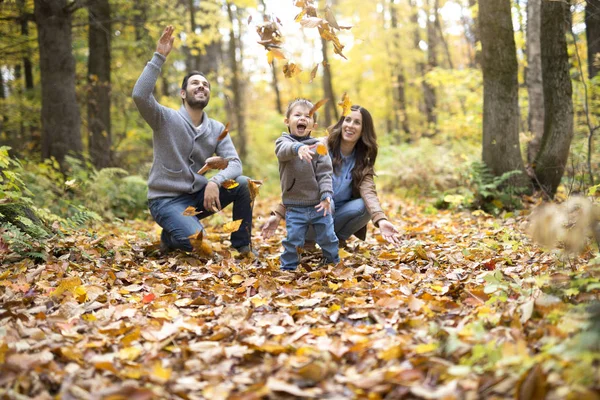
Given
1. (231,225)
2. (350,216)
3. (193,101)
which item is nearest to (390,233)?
(350,216)

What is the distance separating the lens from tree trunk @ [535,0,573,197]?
19.3 feet

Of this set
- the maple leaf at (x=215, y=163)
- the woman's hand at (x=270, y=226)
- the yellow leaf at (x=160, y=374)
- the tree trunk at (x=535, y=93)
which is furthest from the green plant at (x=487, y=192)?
the yellow leaf at (x=160, y=374)

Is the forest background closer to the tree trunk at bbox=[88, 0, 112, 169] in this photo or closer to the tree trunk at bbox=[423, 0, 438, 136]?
the tree trunk at bbox=[88, 0, 112, 169]

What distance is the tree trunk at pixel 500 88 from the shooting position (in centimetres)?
611

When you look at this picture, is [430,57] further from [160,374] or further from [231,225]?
[160,374]

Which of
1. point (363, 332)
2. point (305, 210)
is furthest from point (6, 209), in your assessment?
point (363, 332)

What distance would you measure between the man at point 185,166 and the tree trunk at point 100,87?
4.83 metres

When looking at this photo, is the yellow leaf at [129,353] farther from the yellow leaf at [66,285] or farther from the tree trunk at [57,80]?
the tree trunk at [57,80]

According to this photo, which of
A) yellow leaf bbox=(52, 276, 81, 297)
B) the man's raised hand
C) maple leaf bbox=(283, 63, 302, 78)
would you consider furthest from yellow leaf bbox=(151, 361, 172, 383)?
the man's raised hand

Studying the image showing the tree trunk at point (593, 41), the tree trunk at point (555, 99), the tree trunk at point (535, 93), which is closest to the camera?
the tree trunk at point (555, 99)

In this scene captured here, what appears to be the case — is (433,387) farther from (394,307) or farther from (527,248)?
(527,248)

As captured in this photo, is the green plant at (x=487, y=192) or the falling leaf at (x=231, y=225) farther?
the green plant at (x=487, y=192)

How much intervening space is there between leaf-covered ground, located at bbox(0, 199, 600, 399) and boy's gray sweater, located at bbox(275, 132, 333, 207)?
58cm

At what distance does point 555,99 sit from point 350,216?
3551 mm
